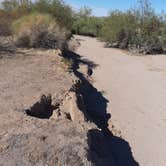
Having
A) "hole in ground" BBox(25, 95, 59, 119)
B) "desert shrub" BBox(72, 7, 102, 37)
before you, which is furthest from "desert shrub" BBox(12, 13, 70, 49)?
"desert shrub" BBox(72, 7, 102, 37)

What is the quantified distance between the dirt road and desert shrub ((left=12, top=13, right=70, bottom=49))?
2.37 meters

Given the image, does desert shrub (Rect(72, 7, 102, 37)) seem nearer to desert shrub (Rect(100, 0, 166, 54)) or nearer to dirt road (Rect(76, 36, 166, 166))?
desert shrub (Rect(100, 0, 166, 54))

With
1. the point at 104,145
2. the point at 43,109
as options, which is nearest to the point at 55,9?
the point at 43,109

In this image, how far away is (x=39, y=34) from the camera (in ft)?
74.2

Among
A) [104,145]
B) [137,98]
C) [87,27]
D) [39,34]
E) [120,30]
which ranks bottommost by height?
[87,27]

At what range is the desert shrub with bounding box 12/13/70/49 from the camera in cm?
2266

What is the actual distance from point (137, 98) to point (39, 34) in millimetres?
8740

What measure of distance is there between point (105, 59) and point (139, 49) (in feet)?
22.6

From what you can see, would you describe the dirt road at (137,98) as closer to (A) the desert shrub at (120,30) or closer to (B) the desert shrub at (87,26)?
(A) the desert shrub at (120,30)

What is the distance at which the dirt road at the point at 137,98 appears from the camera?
34.6 ft

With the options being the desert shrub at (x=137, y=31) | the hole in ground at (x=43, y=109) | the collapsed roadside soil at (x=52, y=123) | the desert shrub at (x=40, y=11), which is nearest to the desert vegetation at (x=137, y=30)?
the desert shrub at (x=137, y=31)

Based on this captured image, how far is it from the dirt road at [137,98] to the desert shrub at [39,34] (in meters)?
2.37

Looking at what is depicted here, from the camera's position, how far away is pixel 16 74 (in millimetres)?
14711

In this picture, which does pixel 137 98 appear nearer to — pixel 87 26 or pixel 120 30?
pixel 120 30
